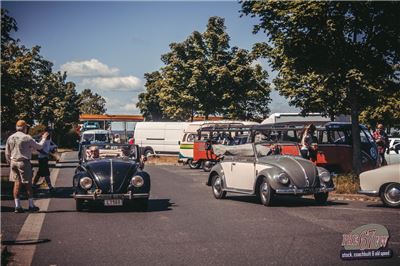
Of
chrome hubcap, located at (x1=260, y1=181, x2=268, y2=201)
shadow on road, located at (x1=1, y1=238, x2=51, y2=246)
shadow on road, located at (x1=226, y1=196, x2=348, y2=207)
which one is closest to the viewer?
shadow on road, located at (x1=1, y1=238, x2=51, y2=246)

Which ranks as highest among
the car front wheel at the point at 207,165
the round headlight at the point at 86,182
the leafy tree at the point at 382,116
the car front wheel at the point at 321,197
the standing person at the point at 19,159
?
the leafy tree at the point at 382,116

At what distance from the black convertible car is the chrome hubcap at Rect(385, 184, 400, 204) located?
17.9 feet

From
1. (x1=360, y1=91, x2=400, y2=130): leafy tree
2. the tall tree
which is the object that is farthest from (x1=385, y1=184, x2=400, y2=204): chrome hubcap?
the tall tree

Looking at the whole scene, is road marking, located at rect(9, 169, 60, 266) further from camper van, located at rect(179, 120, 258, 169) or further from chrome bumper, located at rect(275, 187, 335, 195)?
camper van, located at rect(179, 120, 258, 169)

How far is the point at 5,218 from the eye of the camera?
1110cm

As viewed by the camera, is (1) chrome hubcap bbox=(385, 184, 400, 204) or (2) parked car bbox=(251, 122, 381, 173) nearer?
(1) chrome hubcap bbox=(385, 184, 400, 204)

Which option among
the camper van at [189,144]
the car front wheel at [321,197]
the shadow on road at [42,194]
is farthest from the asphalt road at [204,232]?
the camper van at [189,144]

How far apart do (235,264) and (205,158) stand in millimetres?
20302

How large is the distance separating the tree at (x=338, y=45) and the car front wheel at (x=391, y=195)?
178 inches

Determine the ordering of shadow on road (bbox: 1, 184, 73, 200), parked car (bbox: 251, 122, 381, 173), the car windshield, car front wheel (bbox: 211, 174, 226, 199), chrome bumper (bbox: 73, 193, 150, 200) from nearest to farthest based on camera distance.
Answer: chrome bumper (bbox: 73, 193, 150, 200), the car windshield, car front wheel (bbox: 211, 174, 226, 199), shadow on road (bbox: 1, 184, 73, 200), parked car (bbox: 251, 122, 381, 173)

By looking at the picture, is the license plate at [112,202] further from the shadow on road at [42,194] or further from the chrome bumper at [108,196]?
the shadow on road at [42,194]

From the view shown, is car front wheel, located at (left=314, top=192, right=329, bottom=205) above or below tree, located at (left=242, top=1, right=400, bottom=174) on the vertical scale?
below

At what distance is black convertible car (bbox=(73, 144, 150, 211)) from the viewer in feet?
38.9

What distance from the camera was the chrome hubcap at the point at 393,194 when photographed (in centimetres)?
1238
